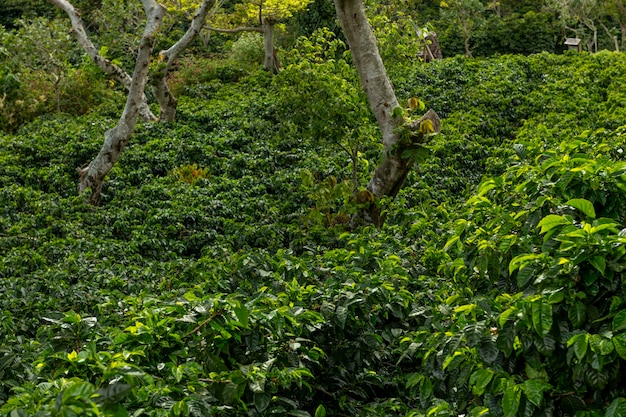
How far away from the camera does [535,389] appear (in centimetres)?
273

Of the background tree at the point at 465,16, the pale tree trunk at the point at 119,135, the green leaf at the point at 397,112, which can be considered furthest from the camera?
the background tree at the point at 465,16

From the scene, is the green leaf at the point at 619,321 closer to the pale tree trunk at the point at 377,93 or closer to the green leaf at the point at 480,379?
the green leaf at the point at 480,379

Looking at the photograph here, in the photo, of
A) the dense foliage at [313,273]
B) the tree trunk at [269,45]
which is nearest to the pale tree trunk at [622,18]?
the dense foliage at [313,273]

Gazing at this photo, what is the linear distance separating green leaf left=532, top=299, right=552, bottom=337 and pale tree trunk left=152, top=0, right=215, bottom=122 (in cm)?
802

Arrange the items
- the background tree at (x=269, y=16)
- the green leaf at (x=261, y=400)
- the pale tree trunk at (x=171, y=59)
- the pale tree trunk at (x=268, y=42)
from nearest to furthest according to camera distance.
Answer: the green leaf at (x=261, y=400) < the pale tree trunk at (x=171, y=59) < the background tree at (x=269, y=16) < the pale tree trunk at (x=268, y=42)

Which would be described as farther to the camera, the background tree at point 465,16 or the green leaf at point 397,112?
the background tree at point 465,16

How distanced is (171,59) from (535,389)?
28.4 feet

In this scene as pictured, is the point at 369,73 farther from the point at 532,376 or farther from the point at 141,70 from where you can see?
the point at 532,376

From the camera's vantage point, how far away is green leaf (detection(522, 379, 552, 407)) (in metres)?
2.71

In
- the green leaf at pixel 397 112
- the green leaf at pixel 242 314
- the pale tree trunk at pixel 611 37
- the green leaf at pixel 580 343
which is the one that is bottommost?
the pale tree trunk at pixel 611 37

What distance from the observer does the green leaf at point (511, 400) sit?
2.71 m

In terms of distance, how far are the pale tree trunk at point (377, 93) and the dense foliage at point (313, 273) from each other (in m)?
0.37

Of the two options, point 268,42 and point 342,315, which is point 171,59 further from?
point 342,315

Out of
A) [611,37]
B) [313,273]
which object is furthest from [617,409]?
[611,37]
